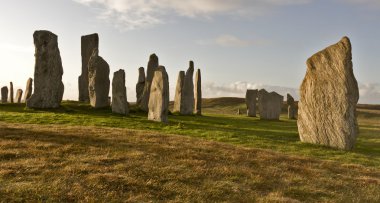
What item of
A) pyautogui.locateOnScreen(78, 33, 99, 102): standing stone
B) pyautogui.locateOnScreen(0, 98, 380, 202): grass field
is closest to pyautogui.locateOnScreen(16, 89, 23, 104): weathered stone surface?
pyautogui.locateOnScreen(78, 33, 99, 102): standing stone

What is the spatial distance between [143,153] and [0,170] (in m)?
5.13

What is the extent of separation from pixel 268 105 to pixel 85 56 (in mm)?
19579

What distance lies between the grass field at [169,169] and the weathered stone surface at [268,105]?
21.5 metres

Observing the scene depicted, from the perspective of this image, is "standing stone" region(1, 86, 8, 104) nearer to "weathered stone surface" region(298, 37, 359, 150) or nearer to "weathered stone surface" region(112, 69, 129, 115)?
"weathered stone surface" region(112, 69, 129, 115)

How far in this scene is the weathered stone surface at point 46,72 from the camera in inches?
1286

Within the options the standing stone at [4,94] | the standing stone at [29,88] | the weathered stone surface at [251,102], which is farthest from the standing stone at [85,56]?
the weathered stone surface at [251,102]

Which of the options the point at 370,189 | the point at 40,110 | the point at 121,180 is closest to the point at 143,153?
the point at 121,180

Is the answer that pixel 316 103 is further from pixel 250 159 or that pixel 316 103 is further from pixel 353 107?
pixel 250 159

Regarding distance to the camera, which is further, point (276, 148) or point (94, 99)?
point (94, 99)

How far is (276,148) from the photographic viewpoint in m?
21.0

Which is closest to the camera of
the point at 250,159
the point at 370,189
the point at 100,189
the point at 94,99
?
the point at 100,189

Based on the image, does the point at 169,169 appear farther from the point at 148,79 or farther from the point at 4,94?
the point at 4,94

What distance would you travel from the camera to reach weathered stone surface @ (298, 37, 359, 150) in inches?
827

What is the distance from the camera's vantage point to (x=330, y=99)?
2156 centimetres
